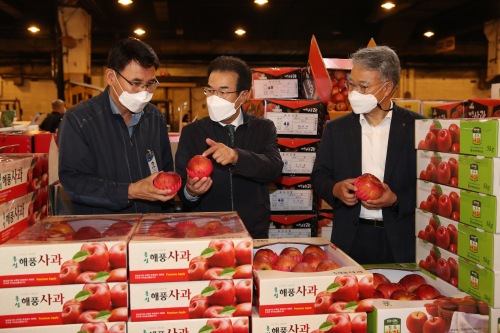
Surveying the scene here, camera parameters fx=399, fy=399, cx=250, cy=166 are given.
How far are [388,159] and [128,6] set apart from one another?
10302mm

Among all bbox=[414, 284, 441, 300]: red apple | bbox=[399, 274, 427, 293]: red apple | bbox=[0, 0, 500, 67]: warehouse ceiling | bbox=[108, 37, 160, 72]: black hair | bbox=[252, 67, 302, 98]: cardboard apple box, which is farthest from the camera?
bbox=[0, 0, 500, 67]: warehouse ceiling

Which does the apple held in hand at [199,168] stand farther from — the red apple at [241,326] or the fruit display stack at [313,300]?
the red apple at [241,326]

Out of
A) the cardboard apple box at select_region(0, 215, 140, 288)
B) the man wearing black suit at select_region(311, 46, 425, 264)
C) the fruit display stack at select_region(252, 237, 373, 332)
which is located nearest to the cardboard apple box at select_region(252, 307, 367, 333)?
the fruit display stack at select_region(252, 237, 373, 332)

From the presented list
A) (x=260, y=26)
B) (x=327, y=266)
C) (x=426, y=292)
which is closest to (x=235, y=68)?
(x=327, y=266)

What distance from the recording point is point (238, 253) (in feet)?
4.25

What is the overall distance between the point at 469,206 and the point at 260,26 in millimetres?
12376

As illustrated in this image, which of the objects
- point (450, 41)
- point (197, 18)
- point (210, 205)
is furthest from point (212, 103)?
point (450, 41)

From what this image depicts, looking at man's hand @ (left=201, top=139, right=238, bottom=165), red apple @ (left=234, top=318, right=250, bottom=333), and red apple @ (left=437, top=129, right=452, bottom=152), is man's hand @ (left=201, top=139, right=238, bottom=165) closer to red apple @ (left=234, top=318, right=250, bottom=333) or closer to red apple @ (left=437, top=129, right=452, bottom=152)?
red apple @ (left=234, top=318, right=250, bottom=333)

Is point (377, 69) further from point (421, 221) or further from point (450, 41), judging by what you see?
point (450, 41)

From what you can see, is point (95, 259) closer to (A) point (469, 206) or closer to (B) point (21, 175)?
(B) point (21, 175)

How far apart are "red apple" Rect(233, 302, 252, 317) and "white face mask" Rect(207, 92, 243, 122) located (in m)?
1.30

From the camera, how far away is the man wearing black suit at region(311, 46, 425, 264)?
2.21m

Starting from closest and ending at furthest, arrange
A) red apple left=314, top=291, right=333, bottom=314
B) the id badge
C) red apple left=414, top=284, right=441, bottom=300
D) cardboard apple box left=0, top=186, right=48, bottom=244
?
red apple left=314, top=291, right=333, bottom=314 → cardboard apple box left=0, top=186, right=48, bottom=244 → red apple left=414, top=284, right=441, bottom=300 → the id badge

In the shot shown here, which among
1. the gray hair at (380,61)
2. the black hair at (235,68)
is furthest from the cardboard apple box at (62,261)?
the gray hair at (380,61)
